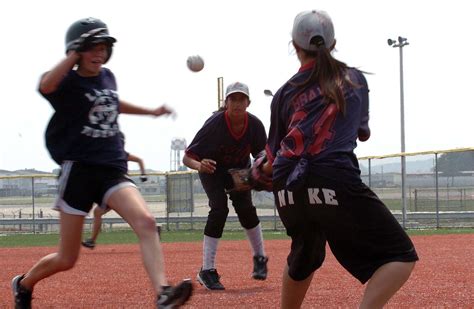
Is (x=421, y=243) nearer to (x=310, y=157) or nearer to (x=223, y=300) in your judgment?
(x=223, y=300)

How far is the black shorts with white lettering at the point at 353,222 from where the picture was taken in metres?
4.38

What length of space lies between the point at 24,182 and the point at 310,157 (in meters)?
23.7

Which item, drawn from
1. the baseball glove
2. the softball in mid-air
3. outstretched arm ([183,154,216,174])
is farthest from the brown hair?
the softball in mid-air

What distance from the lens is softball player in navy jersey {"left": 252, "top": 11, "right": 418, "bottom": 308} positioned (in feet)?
14.4

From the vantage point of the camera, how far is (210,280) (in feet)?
27.5

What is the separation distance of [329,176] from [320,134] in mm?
219

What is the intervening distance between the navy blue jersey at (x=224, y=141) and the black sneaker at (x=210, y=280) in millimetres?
1011

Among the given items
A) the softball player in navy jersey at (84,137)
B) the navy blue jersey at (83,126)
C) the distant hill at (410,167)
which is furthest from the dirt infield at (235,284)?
the distant hill at (410,167)

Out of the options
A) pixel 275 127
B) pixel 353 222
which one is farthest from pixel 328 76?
pixel 353 222

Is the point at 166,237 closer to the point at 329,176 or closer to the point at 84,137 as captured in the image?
the point at 84,137

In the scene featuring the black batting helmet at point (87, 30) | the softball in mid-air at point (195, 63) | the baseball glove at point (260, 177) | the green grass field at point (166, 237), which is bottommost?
the green grass field at point (166, 237)

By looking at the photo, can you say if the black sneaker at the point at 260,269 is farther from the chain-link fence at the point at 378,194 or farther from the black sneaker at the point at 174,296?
the chain-link fence at the point at 378,194

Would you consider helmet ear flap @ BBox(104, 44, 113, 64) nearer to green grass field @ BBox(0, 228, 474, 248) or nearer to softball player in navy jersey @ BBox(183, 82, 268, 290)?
softball player in navy jersey @ BBox(183, 82, 268, 290)

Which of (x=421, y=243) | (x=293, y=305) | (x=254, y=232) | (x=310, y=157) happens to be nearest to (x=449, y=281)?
(x=254, y=232)
